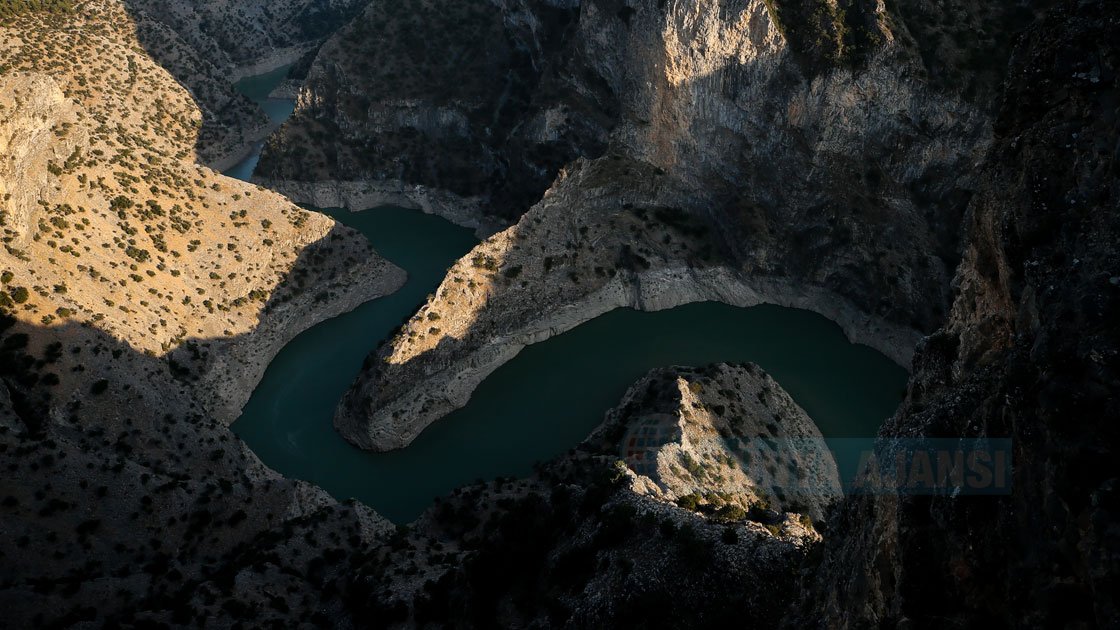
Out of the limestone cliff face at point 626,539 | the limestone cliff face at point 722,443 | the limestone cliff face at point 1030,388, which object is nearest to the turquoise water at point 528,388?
the limestone cliff face at point 722,443

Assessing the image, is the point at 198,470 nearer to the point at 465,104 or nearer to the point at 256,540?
the point at 256,540

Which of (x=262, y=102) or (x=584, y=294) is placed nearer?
(x=584, y=294)

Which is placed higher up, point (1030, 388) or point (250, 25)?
point (250, 25)

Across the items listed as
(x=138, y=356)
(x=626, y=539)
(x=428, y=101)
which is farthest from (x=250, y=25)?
(x=626, y=539)

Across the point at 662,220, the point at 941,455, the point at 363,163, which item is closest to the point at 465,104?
the point at 363,163

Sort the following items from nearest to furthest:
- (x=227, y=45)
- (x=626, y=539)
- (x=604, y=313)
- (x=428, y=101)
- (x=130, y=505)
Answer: (x=626, y=539) < (x=130, y=505) < (x=604, y=313) < (x=428, y=101) < (x=227, y=45)

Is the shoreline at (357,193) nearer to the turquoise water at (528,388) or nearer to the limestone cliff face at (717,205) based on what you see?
the turquoise water at (528,388)

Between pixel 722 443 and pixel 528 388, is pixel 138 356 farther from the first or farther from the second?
pixel 722 443
